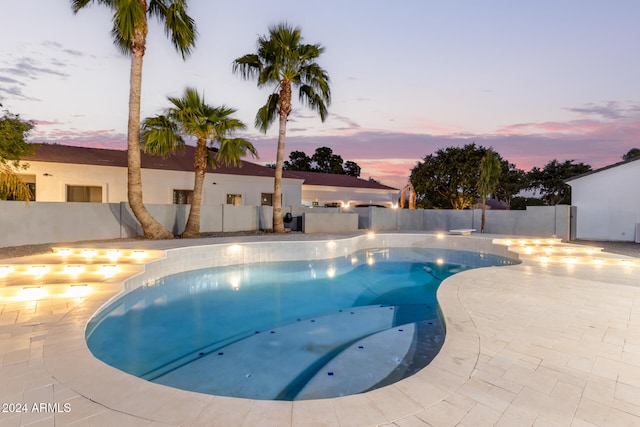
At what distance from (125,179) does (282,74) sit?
9.59 m

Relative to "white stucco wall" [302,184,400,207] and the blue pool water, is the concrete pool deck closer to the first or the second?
the blue pool water

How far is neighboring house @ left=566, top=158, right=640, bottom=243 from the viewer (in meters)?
14.7

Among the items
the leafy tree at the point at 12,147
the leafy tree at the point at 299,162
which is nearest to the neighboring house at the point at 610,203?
the leafy tree at the point at 12,147

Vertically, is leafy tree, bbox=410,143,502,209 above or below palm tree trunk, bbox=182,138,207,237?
above

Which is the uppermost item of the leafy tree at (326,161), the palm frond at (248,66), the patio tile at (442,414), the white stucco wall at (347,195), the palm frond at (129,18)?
the leafy tree at (326,161)

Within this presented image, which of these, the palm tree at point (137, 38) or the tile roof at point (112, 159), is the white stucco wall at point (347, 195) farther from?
the palm tree at point (137, 38)

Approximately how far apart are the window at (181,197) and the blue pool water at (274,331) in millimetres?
9876

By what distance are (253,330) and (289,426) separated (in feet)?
11.9

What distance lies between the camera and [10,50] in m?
12.7

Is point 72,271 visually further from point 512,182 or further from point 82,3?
point 512,182

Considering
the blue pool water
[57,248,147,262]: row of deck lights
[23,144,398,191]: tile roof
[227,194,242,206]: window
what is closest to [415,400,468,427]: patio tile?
the blue pool water

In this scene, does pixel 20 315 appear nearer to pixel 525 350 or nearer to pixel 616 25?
pixel 525 350

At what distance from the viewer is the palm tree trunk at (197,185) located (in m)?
12.9

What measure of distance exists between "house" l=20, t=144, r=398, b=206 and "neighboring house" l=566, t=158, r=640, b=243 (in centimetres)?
1635
